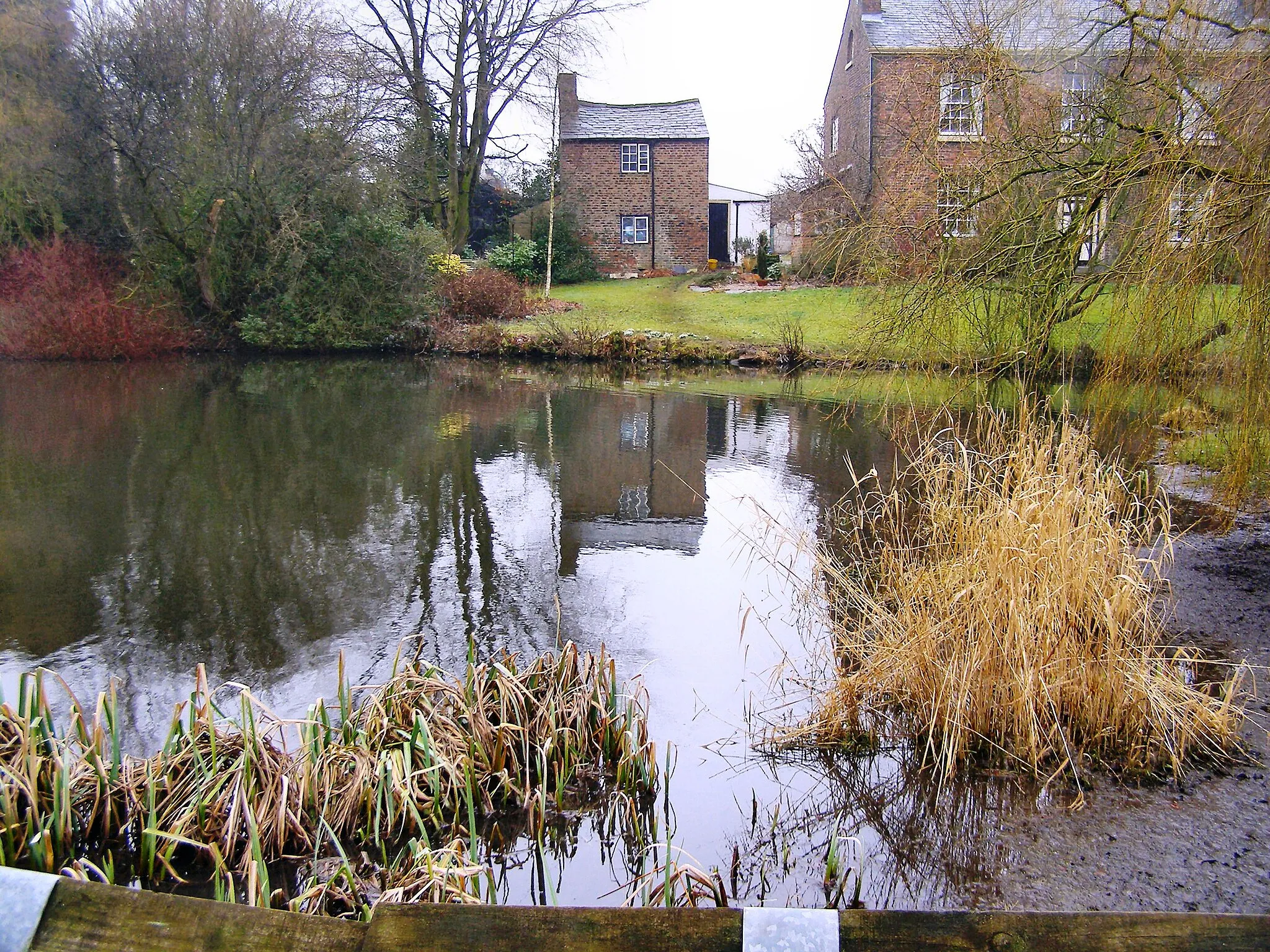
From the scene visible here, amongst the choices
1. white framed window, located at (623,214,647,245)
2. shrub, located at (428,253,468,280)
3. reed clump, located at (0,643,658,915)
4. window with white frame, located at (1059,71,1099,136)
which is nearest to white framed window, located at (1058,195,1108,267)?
window with white frame, located at (1059,71,1099,136)

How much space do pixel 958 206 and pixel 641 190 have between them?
33870 mm

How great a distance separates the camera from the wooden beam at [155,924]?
6.69 ft

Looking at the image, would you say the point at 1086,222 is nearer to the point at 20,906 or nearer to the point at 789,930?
the point at 789,930

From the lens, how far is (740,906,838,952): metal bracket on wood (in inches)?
77.7

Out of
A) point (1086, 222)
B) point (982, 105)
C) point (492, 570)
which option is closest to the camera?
point (1086, 222)

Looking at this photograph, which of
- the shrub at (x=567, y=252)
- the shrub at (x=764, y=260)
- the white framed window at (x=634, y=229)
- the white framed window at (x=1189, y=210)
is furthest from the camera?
the white framed window at (x=634, y=229)

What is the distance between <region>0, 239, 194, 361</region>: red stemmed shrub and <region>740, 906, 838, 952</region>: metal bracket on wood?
28.4m

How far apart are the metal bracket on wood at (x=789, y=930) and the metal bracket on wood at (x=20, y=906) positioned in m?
1.35

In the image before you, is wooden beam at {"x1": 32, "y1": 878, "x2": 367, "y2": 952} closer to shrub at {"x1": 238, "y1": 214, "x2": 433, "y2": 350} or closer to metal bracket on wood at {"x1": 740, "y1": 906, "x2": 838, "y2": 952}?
metal bracket on wood at {"x1": 740, "y1": 906, "x2": 838, "y2": 952}

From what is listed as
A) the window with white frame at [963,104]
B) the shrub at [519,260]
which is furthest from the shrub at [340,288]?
the window with white frame at [963,104]

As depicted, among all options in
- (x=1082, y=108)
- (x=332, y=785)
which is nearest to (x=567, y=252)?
(x=1082, y=108)

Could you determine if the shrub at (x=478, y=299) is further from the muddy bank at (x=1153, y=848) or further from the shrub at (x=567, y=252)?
the muddy bank at (x=1153, y=848)

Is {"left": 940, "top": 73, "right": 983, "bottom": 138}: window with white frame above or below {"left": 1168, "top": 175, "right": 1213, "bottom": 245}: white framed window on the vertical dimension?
above

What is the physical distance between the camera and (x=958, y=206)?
9203mm
